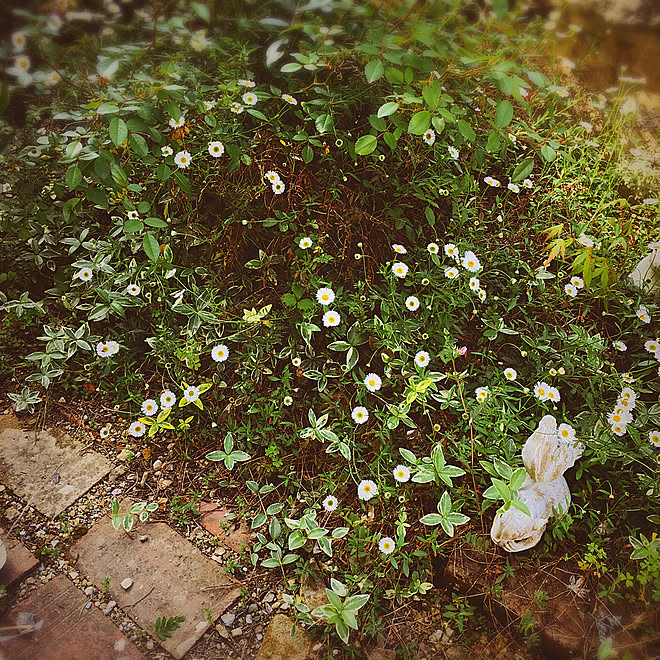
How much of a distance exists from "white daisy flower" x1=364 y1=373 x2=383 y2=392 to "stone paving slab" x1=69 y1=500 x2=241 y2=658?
0.72 metres

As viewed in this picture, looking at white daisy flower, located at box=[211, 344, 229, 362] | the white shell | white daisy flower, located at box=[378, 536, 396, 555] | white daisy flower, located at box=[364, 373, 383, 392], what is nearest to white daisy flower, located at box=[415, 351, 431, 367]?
white daisy flower, located at box=[364, 373, 383, 392]

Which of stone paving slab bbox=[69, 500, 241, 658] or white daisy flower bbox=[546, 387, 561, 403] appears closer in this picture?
stone paving slab bbox=[69, 500, 241, 658]

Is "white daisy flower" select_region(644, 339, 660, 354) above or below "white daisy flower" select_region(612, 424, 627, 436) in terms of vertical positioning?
above

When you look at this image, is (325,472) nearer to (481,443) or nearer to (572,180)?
(481,443)

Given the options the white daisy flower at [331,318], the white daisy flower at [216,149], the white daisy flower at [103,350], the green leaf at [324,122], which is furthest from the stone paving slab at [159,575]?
the green leaf at [324,122]

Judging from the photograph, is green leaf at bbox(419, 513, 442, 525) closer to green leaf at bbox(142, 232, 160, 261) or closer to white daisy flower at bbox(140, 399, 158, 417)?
white daisy flower at bbox(140, 399, 158, 417)

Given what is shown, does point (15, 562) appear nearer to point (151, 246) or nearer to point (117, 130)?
point (151, 246)

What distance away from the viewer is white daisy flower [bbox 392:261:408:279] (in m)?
1.74

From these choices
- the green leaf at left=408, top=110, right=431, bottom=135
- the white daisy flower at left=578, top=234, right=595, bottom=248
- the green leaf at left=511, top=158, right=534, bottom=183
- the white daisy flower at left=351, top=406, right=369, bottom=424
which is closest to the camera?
the green leaf at left=408, top=110, right=431, bottom=135

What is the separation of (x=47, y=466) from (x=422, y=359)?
1.34 m

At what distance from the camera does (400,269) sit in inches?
68.8

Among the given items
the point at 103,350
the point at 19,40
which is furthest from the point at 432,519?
the point at 19,40

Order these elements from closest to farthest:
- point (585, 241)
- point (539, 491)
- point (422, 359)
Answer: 1. point (539, 491)
2. point (422, 359)
3. point (585, 241)

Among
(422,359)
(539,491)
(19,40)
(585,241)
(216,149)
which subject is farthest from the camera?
(585,241)
